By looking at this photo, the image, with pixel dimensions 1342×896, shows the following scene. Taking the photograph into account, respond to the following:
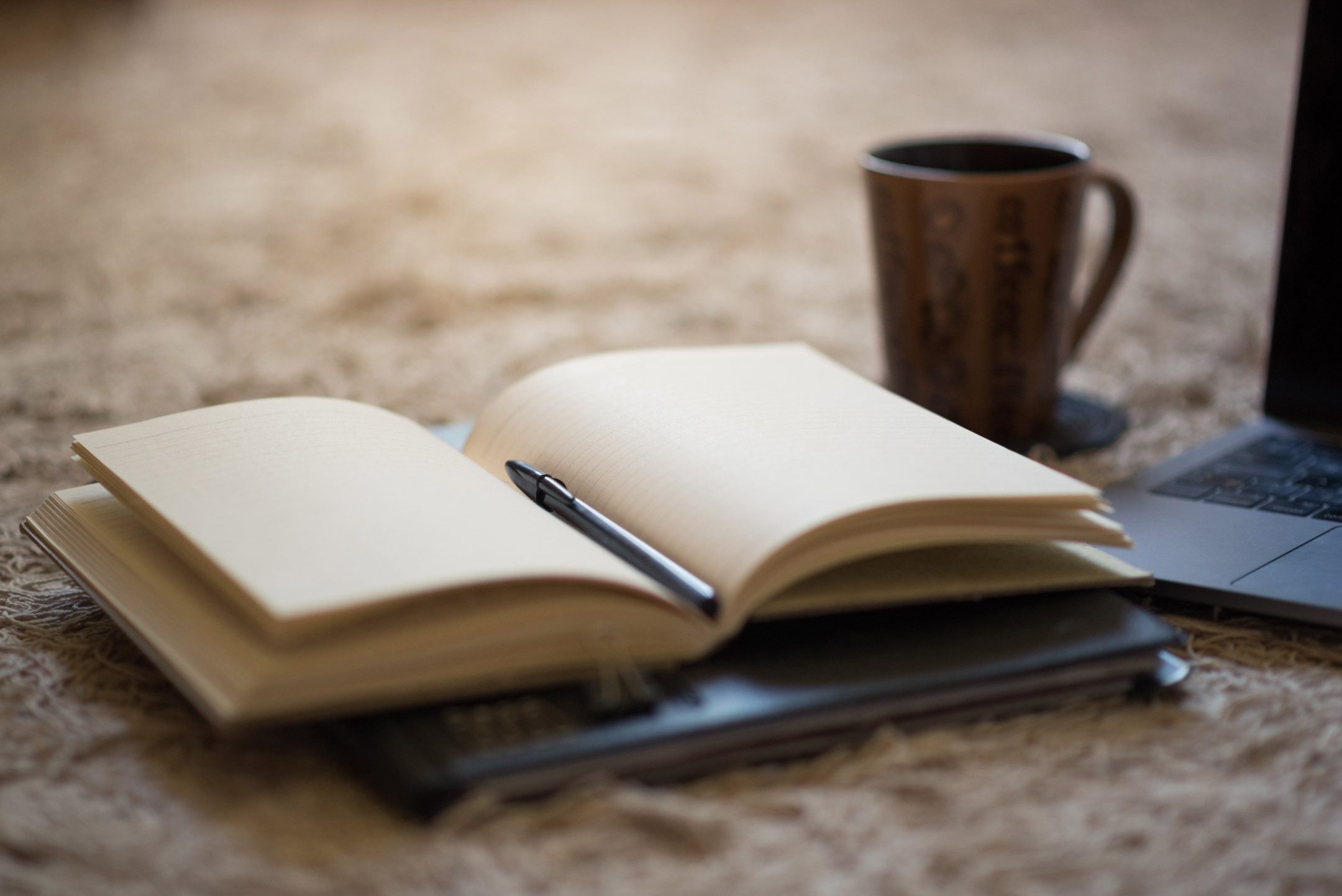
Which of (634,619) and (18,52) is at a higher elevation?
(18,52)

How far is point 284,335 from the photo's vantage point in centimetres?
85

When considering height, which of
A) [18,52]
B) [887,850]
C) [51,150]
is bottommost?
[887,850]

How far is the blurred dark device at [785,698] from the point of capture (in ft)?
1.01

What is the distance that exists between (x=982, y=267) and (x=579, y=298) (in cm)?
43

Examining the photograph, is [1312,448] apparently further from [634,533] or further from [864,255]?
[864,255]

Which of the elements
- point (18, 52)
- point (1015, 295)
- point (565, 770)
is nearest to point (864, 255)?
point (1015, 295)

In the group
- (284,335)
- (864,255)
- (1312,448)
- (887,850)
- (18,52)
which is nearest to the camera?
(887,850)

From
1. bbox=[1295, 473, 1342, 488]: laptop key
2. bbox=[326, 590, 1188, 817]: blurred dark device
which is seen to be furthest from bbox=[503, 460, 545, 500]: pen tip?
bbox=[1295, 473, 1342, 488]: laptop key

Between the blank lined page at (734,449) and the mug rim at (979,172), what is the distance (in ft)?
0.44

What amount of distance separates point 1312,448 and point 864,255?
1.80 feet

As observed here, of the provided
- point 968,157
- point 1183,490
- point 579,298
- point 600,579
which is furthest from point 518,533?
point 579,298

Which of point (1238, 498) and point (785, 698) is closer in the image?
point (785, 698)

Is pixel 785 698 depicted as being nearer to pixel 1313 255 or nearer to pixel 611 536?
pixel 611 536

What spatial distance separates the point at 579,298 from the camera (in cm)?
94
